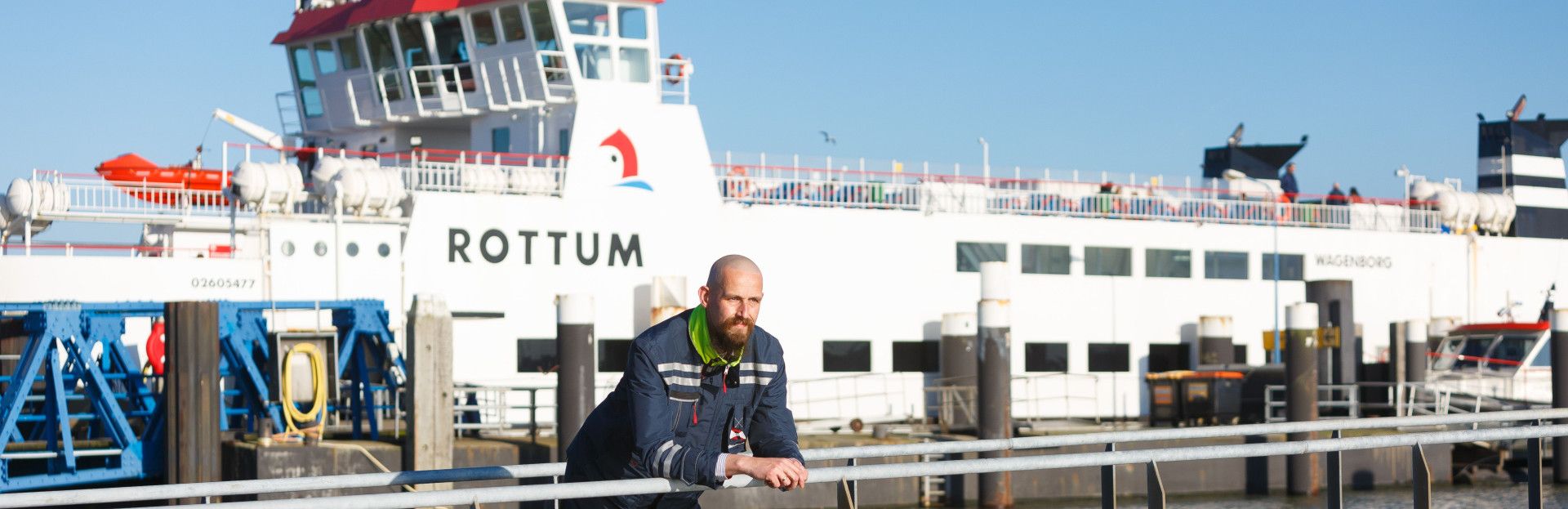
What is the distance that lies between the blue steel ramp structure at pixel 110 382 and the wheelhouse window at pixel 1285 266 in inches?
601

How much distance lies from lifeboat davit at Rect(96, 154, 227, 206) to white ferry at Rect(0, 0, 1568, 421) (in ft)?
0.26

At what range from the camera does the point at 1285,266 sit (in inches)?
1174

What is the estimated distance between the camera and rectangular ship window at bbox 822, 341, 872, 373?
25281mm

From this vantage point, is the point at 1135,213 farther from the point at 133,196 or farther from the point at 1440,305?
the point at 133,196

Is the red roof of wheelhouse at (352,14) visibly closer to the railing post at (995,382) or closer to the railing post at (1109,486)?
the railing post at (995,382)

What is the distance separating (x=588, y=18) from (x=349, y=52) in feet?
14.4

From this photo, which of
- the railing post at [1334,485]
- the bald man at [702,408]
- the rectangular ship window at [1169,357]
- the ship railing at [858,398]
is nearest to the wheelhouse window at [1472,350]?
the rectangular ship window at [1169,357]

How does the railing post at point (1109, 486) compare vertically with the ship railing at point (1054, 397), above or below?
above

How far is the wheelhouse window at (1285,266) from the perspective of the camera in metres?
29.5

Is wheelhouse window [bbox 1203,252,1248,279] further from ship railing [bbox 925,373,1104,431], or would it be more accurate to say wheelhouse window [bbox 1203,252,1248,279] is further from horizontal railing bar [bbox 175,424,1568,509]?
horizontal railing bar [bbox 175,424,1568,509]

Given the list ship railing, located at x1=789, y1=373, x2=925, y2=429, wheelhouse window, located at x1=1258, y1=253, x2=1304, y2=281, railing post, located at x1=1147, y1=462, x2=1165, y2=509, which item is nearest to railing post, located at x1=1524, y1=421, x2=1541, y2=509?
railing post, located at x1=1147, y1=462, x2=1165, y2=509

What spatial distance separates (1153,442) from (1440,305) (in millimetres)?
11249

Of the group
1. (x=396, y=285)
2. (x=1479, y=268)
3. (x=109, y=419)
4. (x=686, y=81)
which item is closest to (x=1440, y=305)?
(x=1479, y=268)

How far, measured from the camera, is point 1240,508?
852 inches
